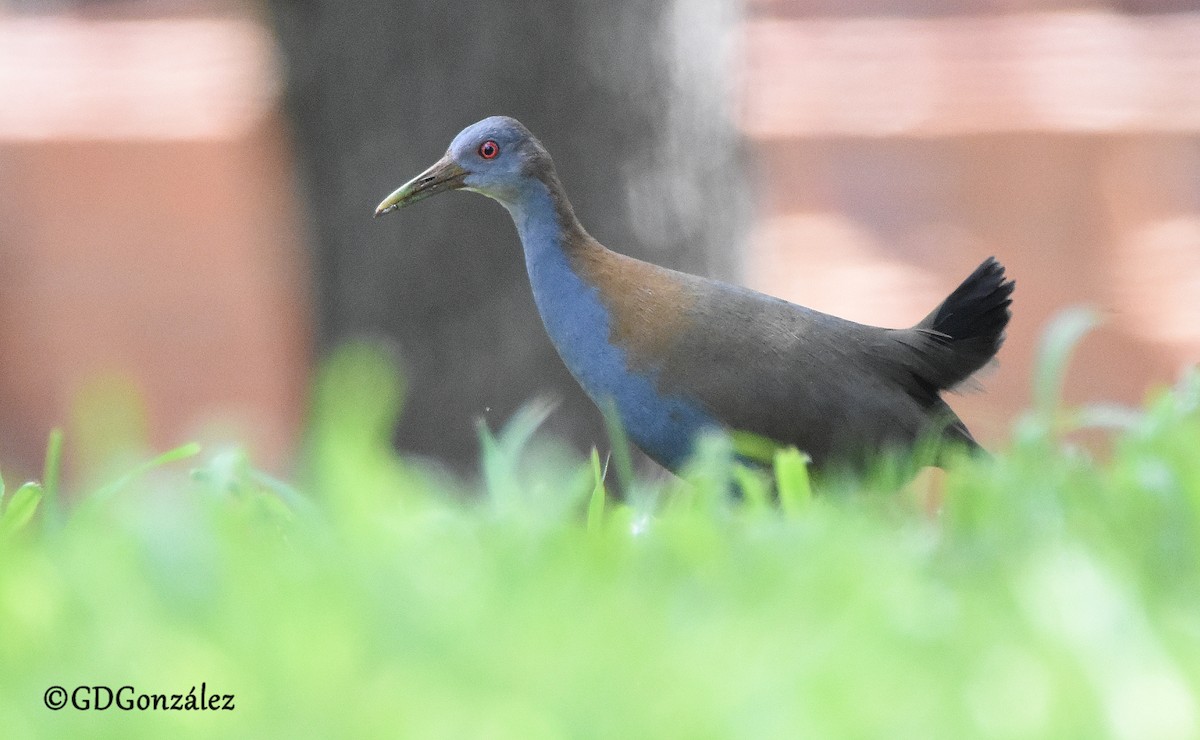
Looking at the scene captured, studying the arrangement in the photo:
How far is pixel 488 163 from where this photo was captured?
10.8 ft

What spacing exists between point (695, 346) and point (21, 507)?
1326 mm

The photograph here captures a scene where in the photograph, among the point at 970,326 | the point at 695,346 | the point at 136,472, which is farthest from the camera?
the point at 970,326

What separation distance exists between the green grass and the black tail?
32.7 inches

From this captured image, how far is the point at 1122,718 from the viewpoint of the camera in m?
1.57

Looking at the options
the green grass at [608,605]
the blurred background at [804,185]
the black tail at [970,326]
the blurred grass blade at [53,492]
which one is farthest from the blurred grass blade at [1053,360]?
the blurred background at [804,185]

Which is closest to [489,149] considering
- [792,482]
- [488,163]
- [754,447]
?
[488,163]

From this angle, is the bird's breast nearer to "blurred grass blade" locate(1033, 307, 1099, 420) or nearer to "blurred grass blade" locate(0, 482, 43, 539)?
"blurred grass blade" locate(1033, 307, 1099, 420)

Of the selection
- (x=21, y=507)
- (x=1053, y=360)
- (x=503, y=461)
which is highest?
(x=1053, y=360)

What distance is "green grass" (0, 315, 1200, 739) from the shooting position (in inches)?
64.1

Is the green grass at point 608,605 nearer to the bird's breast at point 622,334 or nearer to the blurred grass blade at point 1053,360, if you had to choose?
the blurred grass blade at point 1053,360

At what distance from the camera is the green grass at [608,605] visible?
1.63m

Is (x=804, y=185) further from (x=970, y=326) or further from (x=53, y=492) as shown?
(x=53, y=492)

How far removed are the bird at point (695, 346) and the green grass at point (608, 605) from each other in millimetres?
627

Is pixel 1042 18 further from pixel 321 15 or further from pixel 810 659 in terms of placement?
pixel 810 659
